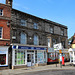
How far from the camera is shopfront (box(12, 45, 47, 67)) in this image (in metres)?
18.6

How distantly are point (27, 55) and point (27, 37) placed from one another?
3054mm

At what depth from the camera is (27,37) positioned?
69.2 ft

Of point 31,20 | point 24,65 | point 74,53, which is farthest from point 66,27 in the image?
point 24,65

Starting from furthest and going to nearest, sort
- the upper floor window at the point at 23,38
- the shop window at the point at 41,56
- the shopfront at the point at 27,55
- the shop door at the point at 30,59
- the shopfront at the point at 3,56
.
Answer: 1. the shop window at the point at 41,56
2. the shop door at the point at 30,59
3. the upper floor window at the point at 23,38
4. the shopfront at the point at 27,55
5. the shopfront at the point at 3,56

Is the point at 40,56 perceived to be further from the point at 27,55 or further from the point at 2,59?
the point at 2,59

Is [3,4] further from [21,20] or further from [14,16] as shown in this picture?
[21,20]

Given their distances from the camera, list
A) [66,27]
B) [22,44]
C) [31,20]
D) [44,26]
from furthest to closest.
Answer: [66,27] < [44,26] < [31,20] < [22,44]

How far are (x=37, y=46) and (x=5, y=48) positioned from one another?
5863 mm

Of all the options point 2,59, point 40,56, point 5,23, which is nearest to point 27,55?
point 40,56

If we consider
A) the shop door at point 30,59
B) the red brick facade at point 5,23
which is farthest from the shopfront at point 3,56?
the shop door at point 30,59

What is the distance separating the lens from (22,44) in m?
19.2

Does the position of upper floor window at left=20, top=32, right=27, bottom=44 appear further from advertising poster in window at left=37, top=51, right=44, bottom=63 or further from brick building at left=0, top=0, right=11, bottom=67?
advertising poster in window at left=37, top=51, right=44, bottom=63

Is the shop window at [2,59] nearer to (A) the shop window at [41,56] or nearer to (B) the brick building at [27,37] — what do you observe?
(B) the brick building at [27,37]

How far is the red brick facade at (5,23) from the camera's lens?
17.9 meters
